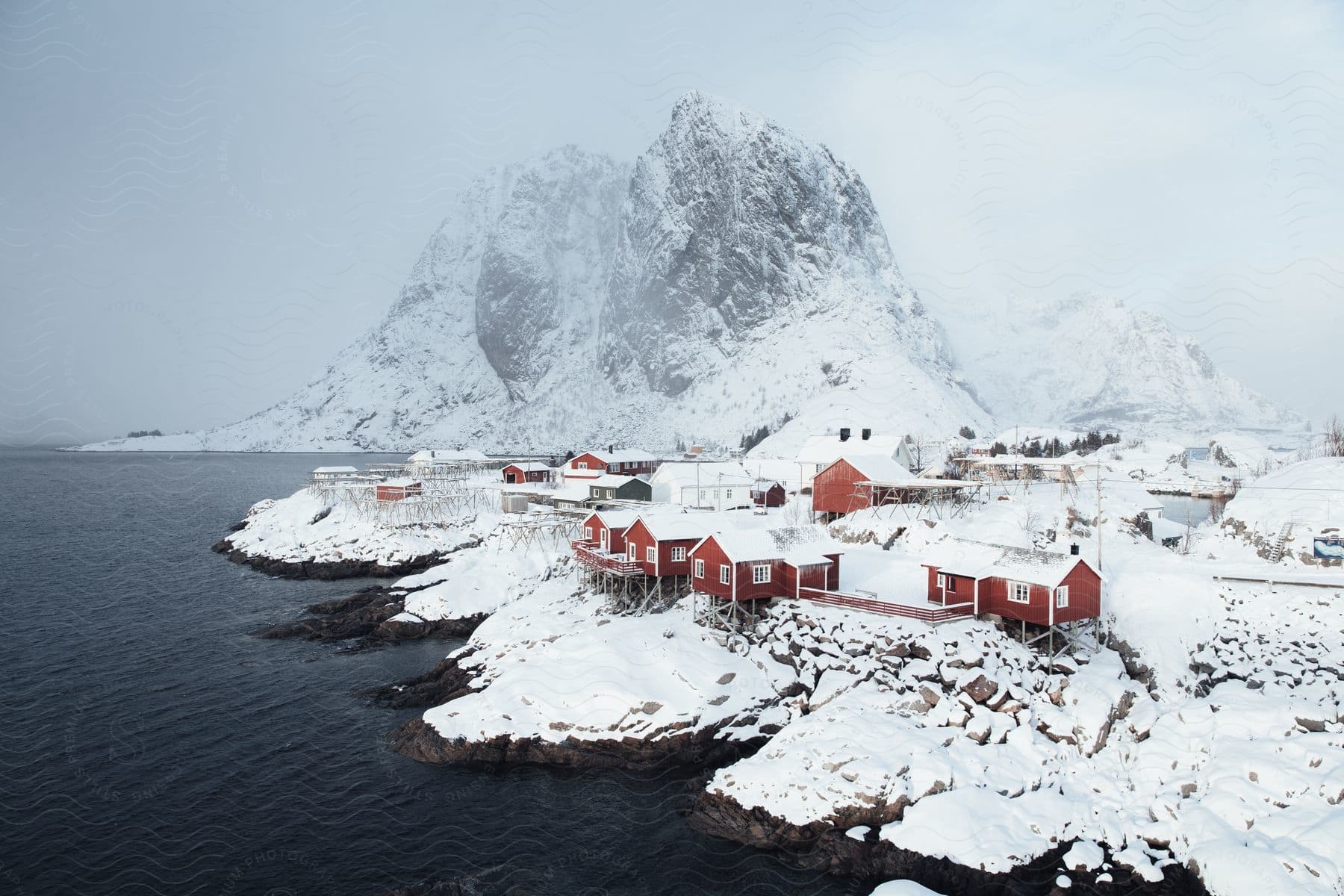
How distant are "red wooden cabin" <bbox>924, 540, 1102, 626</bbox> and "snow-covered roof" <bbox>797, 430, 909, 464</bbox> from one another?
28152 millimetres

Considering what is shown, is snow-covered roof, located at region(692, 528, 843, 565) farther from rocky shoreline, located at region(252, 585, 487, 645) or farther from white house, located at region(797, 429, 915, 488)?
white house, located at region(797, 429, 915, 488)

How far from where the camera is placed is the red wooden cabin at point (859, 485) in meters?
48.4

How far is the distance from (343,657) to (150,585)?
25805 millimetres

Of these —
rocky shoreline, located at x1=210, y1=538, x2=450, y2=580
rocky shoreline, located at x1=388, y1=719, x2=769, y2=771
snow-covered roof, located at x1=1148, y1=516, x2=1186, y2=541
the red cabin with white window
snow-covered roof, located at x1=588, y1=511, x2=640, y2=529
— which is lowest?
rocky shoreline, located at x1=388, y1=719, x2=769, y2=771

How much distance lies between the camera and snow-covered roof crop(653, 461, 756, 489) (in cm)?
6328

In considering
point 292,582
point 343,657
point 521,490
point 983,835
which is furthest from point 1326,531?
point 292,582

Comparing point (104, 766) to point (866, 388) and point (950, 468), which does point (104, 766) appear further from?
point (866, 388)

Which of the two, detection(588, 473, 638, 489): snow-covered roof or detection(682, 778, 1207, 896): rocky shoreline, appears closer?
detection(682, 778, 1207, 896): rocky shoreline

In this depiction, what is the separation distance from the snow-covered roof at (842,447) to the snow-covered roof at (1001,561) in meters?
27.1

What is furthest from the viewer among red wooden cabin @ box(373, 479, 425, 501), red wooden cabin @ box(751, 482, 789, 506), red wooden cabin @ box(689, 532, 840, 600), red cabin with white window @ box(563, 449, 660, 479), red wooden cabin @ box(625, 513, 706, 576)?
red cabin with white window @ box(563, 449, 660, 479)

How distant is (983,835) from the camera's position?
19.8 m

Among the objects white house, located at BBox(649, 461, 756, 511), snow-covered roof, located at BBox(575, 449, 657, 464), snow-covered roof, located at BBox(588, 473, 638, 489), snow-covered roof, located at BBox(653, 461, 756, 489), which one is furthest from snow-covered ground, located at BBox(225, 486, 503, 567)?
snow-covered roof, located at BBox(653, 461, 756, 489)

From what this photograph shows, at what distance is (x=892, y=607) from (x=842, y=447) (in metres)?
32.9

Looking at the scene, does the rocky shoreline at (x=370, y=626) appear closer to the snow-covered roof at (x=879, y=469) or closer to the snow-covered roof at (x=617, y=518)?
the snow-covered roof at (x=617, y=518)
